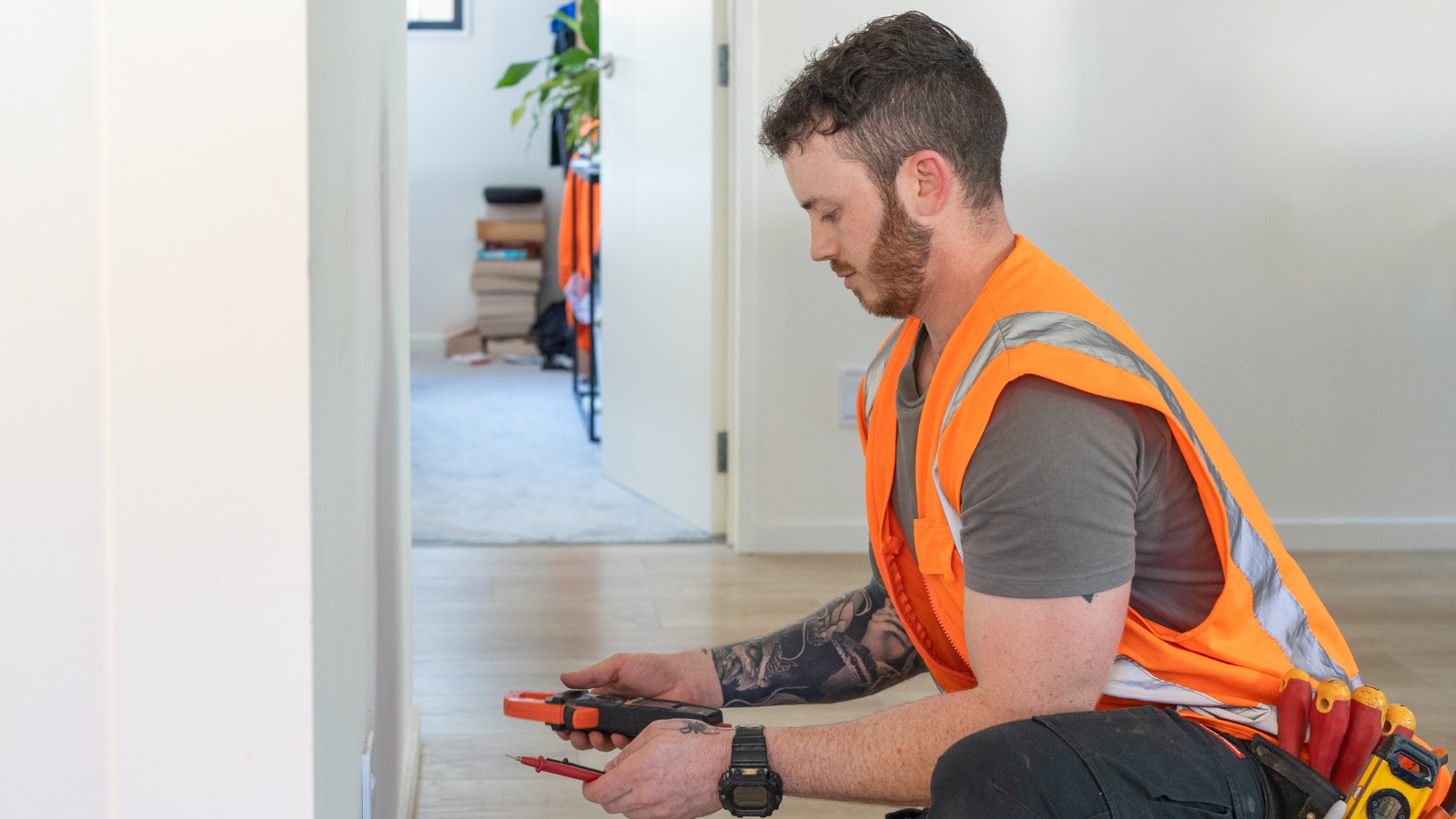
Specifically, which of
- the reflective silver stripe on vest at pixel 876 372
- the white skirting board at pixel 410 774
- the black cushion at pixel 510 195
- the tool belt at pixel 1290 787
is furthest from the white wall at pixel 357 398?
the black cushion at pixel 510 195

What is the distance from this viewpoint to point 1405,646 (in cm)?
223

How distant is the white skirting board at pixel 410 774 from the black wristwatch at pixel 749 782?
607 millimetres

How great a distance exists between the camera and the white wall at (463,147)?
5961 millimetres

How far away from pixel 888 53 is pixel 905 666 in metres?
0.60

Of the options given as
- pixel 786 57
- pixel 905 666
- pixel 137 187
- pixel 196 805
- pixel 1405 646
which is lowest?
pixel 1405 646

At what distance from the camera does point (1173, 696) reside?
3.19ft

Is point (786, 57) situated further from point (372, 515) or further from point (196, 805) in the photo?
point (196, 805)

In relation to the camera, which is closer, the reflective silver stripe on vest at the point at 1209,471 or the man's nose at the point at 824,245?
the reflective silver stripe on vest at the point at 1209,471

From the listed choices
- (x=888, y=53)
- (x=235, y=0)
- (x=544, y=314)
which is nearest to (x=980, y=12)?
(x=888, y=53)

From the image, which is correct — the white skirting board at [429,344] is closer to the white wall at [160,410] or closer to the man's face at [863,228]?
the man's face at [863,228]

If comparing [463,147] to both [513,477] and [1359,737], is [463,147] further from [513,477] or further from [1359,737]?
[1359,737]

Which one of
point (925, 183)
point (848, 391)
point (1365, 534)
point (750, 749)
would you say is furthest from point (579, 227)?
point (750, 749)

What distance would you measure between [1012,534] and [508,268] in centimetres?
534

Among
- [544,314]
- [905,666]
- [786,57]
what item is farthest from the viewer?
[544,314]
